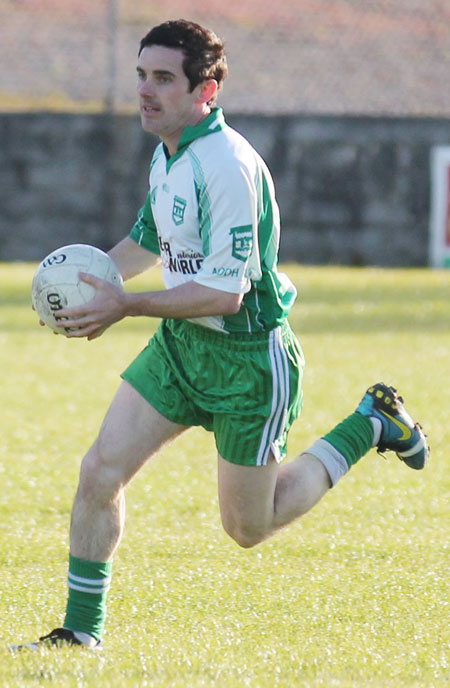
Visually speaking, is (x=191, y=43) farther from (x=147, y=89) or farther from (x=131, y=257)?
(x=131, y=257)

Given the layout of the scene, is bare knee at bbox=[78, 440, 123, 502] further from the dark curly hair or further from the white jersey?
the dark curly hair

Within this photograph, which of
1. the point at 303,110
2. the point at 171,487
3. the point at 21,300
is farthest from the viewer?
the point at 303,110

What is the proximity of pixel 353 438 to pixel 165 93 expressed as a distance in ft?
5.26

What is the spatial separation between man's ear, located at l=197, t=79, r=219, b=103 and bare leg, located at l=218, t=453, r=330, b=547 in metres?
1.27

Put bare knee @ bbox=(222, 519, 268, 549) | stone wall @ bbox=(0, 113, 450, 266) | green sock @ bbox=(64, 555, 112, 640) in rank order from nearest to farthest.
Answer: green sock @ bbox=(64, 555, 112, 640) → bare knee @ bbox=(222, 519, 268, 549) → stone wall @ bbox=(0, 113, 450, 266)

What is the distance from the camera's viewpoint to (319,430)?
28.2ft

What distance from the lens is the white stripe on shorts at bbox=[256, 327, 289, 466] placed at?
473cm

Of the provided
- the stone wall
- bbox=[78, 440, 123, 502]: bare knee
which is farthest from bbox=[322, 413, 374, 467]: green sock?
the stone wall

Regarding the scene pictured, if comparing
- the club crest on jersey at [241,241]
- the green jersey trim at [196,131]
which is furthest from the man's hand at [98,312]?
the green jersey trim at [196,131]

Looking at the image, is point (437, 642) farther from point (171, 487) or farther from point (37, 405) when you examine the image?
point (37, 405)

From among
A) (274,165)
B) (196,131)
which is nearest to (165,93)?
(196,131)

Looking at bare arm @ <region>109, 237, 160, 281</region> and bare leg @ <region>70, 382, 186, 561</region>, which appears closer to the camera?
bare leg @ <region>70, 382, 186, 561</region>

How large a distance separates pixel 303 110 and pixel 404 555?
47.0ft

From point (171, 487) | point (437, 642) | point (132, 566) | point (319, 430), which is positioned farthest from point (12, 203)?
point (437, 642)
